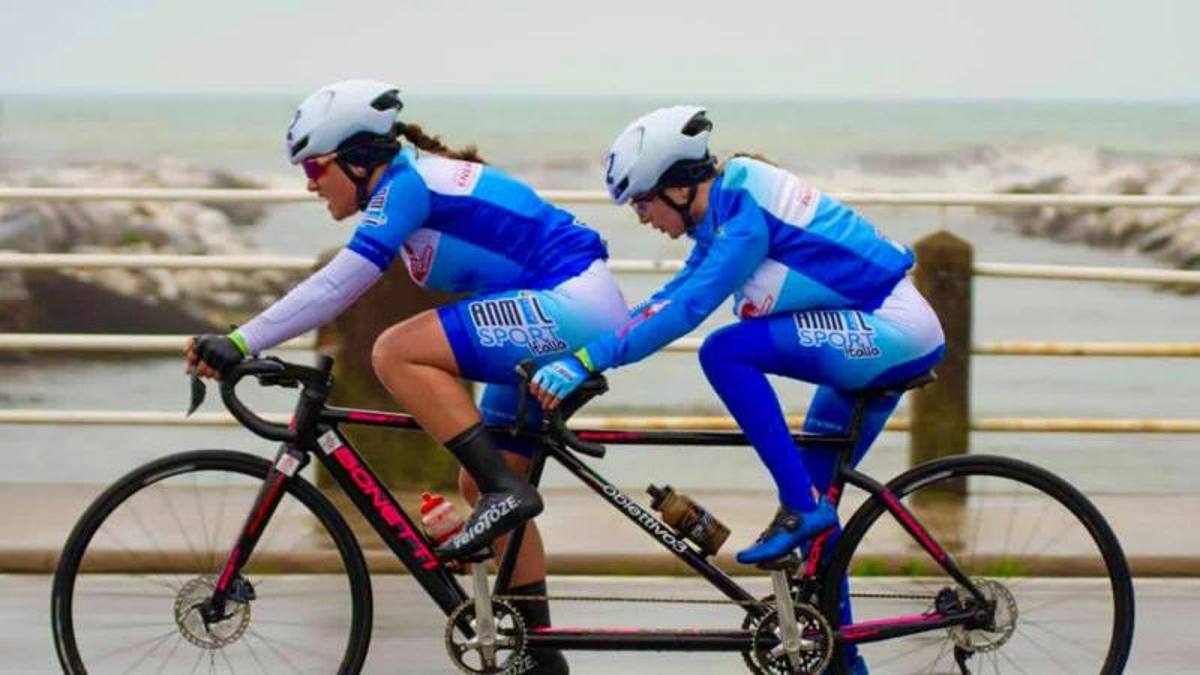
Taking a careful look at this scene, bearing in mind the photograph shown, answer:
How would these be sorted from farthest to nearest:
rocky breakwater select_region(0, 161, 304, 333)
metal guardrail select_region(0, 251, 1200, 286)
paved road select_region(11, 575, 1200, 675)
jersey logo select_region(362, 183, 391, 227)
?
rocky breakwater select_region(0, 161, 304, 333) → metal guardrail select_region(0, 251, 1200, 286) → paved road select_region(11, 575, 1200, 675) → jersey logo select_region(362, 183, 391, 227)

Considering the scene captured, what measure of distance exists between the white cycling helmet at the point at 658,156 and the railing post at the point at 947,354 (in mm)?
3629

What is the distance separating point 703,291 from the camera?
685 cm

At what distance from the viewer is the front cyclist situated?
6871 millimetres

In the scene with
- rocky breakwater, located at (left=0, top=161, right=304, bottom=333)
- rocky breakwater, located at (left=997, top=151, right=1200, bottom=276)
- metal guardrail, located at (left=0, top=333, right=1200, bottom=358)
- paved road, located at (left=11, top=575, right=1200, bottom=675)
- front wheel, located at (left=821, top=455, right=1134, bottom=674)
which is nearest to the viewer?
front wheel, located at (left=821, top=455, right=1134, bottom=674)

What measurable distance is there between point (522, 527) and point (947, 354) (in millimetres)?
3708

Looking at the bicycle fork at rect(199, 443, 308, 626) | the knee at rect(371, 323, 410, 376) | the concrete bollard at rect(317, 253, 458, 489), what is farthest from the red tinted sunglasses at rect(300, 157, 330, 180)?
the concrete bollard at rect(317, 253, 458, 489)

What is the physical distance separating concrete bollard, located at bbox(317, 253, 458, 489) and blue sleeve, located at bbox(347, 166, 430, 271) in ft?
11.0

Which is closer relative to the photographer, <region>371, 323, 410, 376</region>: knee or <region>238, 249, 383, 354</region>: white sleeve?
<region>238, 249, 383, 354</region>: white sleeve

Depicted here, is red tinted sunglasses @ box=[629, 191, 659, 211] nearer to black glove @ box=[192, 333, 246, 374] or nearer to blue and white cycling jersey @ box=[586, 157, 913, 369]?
blue and white cycling jersey @ box=[586, 157, 913, 369]

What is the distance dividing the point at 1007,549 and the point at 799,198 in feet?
5.54

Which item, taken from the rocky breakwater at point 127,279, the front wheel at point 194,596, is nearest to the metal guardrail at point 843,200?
the front wheel at point 194,596

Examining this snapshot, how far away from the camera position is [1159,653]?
8.44m

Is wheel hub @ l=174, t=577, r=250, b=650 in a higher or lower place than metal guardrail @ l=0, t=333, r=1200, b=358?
lower

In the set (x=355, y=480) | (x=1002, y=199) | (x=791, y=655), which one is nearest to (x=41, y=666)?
(x=355, y=480)
